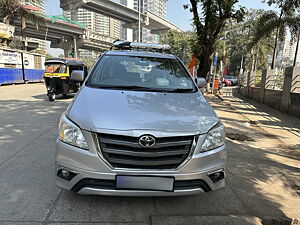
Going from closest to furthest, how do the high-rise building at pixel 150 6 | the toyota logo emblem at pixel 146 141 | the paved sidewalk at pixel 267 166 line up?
the toyota logo emblem at pixel 146 141
the paved sidewalk at pixel 267 166
the high-rise building at pixel 150 6

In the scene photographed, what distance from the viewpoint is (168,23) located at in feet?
213

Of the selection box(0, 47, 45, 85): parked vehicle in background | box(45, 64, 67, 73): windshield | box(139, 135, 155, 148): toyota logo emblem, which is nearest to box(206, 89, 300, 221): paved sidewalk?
box(139, 135, 155, 148): toyota logo emblem

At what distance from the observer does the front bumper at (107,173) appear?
2264 millimetres

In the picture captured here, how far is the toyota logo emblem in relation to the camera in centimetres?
224

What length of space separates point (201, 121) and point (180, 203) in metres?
1.04

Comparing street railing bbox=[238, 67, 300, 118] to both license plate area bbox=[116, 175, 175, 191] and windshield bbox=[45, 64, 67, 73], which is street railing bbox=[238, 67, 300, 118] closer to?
license plate area bbox=[116, 175, 175, 191]

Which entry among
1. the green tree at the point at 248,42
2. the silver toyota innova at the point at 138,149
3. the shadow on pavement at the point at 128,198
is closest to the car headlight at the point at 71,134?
the silver toyota innova at the point at 138,149

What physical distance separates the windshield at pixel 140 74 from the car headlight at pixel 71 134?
879 millimetres

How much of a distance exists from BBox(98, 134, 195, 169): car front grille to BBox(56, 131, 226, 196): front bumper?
63 millimetres

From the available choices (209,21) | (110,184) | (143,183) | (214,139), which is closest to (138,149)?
(143,183)

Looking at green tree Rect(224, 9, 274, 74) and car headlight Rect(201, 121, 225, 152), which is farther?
green tree Rect(224, 9, 274, 74)

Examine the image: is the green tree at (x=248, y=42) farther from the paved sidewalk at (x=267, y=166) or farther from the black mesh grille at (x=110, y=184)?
the black mesh grille at (x=110, y=184)

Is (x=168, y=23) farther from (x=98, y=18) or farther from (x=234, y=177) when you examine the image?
(x=234, y=177)

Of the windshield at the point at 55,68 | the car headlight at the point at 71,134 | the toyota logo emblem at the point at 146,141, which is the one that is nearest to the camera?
the toyota logo emblem at the point at 146,141
